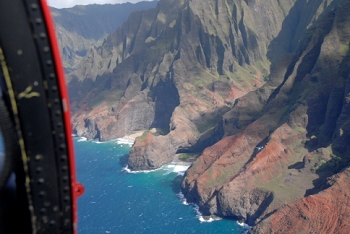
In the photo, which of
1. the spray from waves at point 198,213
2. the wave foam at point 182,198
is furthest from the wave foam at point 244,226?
the wave foam at point 182,198

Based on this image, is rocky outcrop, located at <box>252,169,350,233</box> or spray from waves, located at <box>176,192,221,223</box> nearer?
rocky outcrop, located at <box>252,169,350,233</box>

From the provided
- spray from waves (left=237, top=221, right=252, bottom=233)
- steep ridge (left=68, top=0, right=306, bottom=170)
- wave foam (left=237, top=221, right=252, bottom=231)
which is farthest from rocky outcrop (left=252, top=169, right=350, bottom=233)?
steep ridge (left=68, top=0, right=306, bottom=170)

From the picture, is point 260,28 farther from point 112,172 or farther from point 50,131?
point 50,131

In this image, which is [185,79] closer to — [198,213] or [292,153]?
[292,153]

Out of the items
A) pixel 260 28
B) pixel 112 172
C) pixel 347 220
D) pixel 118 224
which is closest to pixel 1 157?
pixel 347 220

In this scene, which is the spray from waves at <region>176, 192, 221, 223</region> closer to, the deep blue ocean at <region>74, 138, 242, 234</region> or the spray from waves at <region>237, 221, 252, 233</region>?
the deep blue ocean at <region>74, 138, 242, 234</region>

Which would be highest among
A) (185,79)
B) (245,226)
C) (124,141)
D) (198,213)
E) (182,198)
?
(185,79)

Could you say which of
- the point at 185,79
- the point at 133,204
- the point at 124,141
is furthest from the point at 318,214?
the point at 124,141
